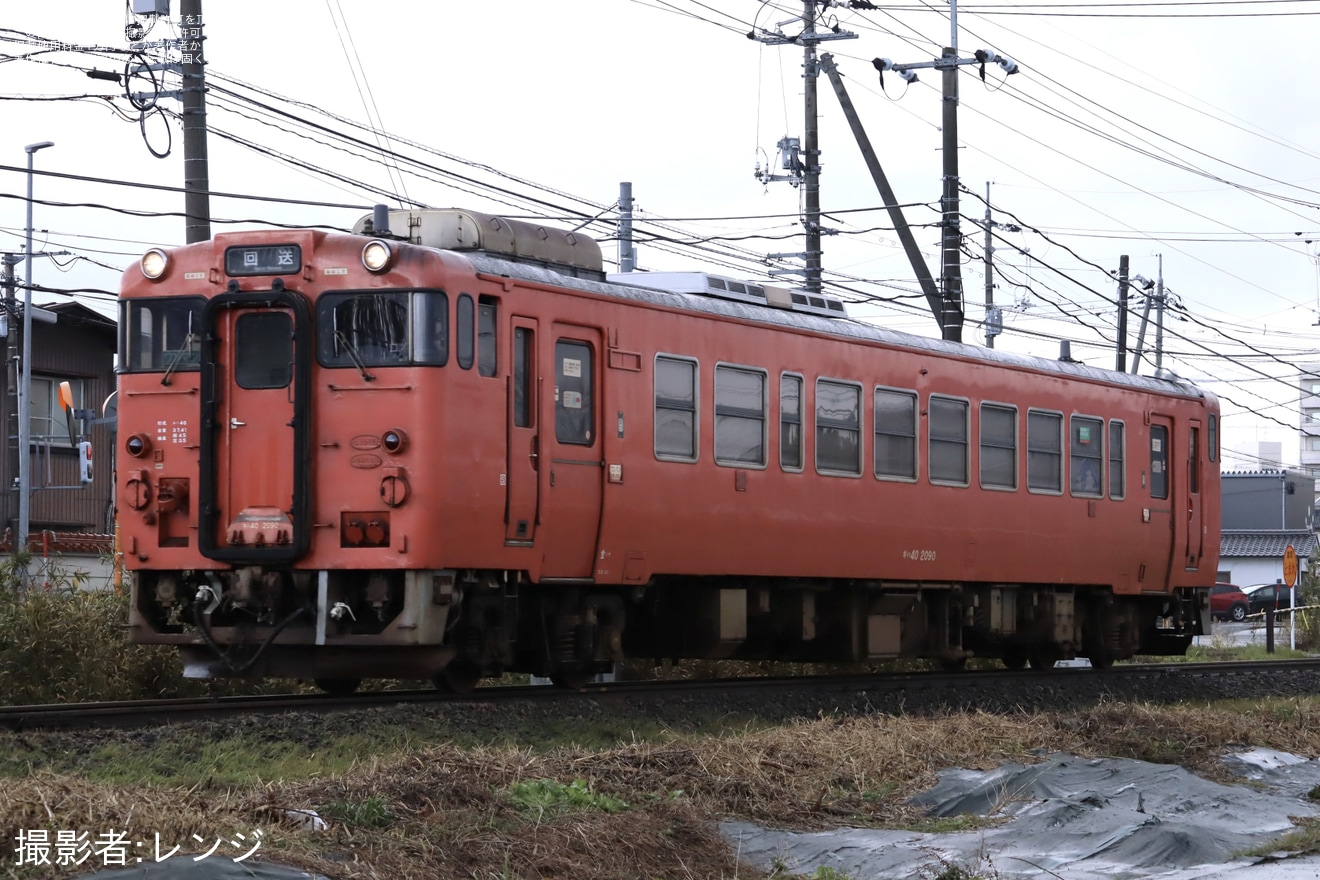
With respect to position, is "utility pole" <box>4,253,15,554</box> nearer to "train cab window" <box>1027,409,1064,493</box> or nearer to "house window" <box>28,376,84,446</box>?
"house window" <box>28,376,84,446</box>

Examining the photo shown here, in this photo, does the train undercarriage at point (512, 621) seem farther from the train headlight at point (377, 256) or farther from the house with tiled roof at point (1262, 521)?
the house with tiled roof at point (1262, 521)

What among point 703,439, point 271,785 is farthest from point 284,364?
point 271,785

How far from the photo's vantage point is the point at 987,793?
8.66 m

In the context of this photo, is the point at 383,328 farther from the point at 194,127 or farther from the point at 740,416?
the point at 194,127

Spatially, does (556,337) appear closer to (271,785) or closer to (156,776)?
(156,776)

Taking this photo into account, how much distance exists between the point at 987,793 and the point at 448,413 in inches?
182

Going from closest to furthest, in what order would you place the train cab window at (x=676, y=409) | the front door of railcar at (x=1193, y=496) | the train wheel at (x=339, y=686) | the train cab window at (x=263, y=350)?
1. the train cab window at (x=263, y=350)
2. the train cab window at (x=676, y=409)
3. the train wheel at (x=339, y=686)
4. the front door of railcar at (x=1193, y=496)

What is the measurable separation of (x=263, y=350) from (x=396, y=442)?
132 centimetres

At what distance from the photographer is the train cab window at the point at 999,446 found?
17188mm

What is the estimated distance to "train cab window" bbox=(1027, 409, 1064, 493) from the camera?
17812 mm

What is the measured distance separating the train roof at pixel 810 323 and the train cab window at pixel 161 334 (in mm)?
1975

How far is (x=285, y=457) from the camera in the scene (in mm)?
11836

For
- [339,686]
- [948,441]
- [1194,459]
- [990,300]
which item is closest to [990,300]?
[990,300]

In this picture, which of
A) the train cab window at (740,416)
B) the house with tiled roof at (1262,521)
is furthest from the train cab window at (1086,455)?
→ the house with tiled roof at (1262,521)
